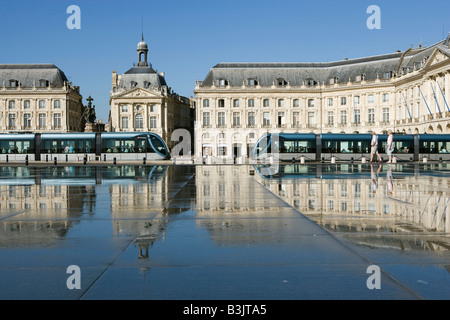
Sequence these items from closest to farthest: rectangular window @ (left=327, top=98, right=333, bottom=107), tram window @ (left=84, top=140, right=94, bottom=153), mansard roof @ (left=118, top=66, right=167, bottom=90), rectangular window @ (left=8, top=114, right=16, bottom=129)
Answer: tram window @ (left=84, top=140, right=94, bottom=153) < rectangular window @ (left=327, top=98, right=333, bottom=107) < rectangular window @ (left=8, top=114, right=16, bottom=129) < mansard roof @ (left=118, top=66, right=167, bottom=90)

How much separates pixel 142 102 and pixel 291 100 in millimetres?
31006

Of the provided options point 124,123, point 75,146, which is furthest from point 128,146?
point 124,123

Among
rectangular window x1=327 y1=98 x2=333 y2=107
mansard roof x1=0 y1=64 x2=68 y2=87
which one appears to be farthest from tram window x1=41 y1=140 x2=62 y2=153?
rectangular window x1=327 y1=98 x2=333 y2=107

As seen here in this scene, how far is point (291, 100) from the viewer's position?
306 feet

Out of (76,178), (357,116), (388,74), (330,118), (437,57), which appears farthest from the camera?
(330,118)

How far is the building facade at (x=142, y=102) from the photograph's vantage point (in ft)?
339

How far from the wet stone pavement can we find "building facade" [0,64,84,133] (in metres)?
92.1

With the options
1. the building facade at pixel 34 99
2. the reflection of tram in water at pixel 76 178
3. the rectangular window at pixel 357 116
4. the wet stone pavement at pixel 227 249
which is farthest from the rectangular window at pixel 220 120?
the wet stone pavement at pixel 227 249

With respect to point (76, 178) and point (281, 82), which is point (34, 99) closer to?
point (281, 82)

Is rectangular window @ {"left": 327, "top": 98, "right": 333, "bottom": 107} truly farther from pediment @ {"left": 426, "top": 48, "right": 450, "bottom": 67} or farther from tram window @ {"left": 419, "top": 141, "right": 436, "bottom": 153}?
tram window @ {"left": 419, "top": 141, "right": 436, "bottom": 153}

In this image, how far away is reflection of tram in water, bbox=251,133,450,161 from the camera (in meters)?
52.6

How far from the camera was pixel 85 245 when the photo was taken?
7066 mm

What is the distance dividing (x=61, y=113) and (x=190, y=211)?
95485mm
